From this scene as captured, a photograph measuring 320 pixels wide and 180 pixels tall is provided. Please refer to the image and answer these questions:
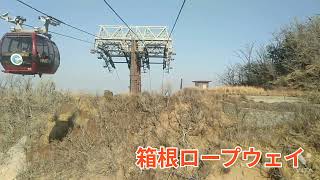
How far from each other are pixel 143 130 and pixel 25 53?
20.8 feet

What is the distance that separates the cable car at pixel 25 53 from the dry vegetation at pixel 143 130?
14.6 feet

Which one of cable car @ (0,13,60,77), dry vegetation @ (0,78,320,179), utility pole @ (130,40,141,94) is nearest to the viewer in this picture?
cable car @ (0,13,60,77)

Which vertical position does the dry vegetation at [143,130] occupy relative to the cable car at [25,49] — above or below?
below

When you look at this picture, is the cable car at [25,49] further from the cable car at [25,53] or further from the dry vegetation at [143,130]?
the dry vegetation at [143,130]

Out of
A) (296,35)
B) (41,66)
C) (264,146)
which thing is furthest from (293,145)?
(296,35)

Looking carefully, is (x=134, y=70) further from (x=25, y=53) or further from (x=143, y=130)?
(x=25, y=53)

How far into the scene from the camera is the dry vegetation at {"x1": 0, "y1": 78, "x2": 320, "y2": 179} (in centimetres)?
1318

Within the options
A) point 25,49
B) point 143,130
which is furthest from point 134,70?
point 25,49

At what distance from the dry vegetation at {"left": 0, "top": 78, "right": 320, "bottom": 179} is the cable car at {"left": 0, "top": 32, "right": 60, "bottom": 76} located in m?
4.44

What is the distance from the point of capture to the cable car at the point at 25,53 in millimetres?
10344

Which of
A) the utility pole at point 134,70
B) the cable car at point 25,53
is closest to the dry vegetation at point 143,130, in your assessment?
the cable car at point 25,53

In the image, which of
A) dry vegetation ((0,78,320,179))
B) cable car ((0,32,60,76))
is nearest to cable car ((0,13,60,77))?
cable car ((0,32,60,76))

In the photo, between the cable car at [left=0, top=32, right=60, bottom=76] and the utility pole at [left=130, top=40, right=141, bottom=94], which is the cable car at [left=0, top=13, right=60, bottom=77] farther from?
the utility pole at [left=130, top=40, right=141, bottom=94]

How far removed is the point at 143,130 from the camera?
15.1 metres
